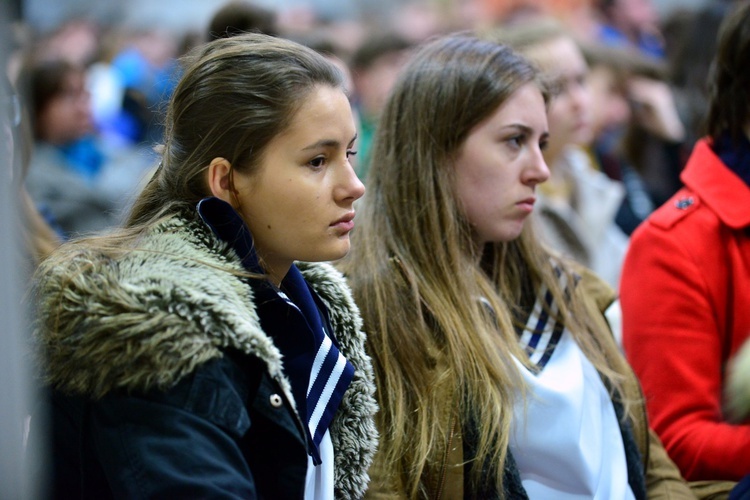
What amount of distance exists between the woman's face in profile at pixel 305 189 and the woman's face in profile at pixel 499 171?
25.3 inches

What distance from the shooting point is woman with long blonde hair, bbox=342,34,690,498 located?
2.12 metres

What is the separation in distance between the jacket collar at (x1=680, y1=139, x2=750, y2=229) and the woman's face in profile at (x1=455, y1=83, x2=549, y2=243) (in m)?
0.49

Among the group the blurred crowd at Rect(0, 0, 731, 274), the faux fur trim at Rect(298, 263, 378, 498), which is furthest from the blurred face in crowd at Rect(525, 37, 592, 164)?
the faux fur trim at Rect(298, 263, 378, 498)

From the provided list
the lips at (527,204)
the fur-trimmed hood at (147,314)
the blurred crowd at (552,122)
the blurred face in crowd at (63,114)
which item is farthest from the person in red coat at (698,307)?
the blurred face in crowd at (63,114)

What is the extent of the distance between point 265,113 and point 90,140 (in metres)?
4.14

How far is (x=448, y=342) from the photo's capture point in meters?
2.21

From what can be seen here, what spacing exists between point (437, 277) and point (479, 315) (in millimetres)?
148

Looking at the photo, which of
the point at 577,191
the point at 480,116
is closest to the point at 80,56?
the point at 577,191

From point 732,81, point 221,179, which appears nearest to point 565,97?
point 732,81

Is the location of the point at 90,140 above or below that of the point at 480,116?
below

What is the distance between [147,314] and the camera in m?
1.58

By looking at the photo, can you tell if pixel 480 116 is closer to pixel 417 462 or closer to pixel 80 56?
pixel 417 462

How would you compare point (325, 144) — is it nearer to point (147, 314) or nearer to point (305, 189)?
point (305, 189)

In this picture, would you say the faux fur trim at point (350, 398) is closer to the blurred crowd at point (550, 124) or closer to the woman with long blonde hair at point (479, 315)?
the woman with long blonde hair at point (479, 315)
